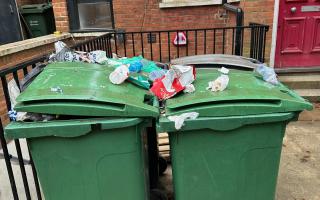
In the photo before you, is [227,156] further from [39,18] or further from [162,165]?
[39,18]

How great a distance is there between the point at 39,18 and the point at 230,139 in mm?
6234

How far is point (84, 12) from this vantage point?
6.21m

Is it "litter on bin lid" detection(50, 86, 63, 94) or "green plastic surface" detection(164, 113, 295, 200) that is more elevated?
"litter on bin lid" detection(50, 86, 63, 94)

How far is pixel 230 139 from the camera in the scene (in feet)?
6.38

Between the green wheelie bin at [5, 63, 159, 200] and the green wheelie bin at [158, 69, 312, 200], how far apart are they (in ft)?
0.71

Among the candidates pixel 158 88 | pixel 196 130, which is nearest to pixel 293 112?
pixel 196 130

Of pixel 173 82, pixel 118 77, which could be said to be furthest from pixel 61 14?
pixel 173 82

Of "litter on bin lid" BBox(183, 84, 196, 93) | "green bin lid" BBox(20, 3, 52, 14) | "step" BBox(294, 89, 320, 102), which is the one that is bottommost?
"step" BBox(294, 89, 320, 102)

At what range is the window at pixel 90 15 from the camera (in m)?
6.10

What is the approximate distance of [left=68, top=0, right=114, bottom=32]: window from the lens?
6.10 meters

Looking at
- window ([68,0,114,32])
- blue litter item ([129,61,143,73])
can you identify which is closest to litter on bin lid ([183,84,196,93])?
blue litter item ([129,61,143,73])

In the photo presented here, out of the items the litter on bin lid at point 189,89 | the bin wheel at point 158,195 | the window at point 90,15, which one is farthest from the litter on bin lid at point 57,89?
the window at point 90,15

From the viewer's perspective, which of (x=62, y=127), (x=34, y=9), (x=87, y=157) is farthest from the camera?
(x=34, y=9)

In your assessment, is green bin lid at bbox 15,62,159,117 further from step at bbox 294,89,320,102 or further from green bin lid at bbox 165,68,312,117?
step at bbox 294,89,320,102
